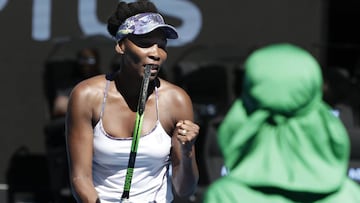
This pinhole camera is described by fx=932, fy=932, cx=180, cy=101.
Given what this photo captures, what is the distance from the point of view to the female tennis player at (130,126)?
11.3ft

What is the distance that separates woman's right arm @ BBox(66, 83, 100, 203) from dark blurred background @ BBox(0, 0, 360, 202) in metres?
4.73

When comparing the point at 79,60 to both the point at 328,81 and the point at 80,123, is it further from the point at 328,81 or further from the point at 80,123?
the point at 80,123

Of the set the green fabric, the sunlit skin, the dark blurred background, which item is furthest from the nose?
the dark blurred background

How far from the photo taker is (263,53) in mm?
2160

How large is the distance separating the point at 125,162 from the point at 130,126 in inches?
5.7

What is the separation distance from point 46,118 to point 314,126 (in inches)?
251

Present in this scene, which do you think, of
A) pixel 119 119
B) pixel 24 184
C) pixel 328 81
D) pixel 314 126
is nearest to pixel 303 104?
pixel 314 126

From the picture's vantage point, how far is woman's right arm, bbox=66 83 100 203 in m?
3.43

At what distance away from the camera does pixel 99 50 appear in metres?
8.52

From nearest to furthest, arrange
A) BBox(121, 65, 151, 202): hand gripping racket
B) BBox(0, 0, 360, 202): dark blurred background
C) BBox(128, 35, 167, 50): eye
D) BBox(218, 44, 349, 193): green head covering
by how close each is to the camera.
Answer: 1. BBox(218, 44, 349, 193): green head covering
2. BBox(121, 65, 151, 202): hand gripping racket
3. BBox(128, 35, 167, 50): eye
4. BBox(0, 0, 360, 202): dark blurred background

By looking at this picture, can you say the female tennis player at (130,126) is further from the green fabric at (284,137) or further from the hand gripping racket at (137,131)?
the green fabric at (284,137)

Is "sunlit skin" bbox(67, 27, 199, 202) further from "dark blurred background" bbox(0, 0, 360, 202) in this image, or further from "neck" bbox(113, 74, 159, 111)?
"dark blurred background" bbox(0, 0, 360, 202)

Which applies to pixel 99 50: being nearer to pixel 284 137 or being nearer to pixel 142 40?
pixel 142 40

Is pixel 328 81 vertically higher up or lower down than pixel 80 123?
lower down
